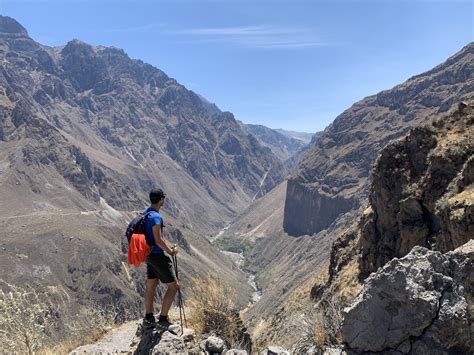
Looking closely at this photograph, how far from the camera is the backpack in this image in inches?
329

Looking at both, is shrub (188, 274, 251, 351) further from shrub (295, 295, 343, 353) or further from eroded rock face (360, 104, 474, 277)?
eroded rock face (360, 104, 474, 277)

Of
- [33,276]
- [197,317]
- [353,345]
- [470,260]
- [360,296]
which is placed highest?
[470,260]

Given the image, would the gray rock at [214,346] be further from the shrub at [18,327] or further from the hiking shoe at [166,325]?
the shrub at [18,327]

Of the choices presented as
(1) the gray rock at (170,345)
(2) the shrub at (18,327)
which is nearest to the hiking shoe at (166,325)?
(1) the gray rock at (170,345)

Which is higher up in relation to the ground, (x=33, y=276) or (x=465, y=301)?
(x=465, y=301)

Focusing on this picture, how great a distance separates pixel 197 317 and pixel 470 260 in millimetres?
5563

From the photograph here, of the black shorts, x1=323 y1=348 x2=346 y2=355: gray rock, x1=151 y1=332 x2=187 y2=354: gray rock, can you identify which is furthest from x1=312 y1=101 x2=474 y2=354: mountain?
the black shorts

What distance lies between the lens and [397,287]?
662 cm

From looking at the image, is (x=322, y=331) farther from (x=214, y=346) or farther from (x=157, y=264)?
(x=157, y=264)

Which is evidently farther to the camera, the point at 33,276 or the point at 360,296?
the point at 33,276

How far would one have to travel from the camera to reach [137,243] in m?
8.41

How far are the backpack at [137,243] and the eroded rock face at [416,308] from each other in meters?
3.71

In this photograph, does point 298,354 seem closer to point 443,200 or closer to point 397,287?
point 397,287

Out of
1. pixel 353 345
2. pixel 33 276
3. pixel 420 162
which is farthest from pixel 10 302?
pixel 33 276
